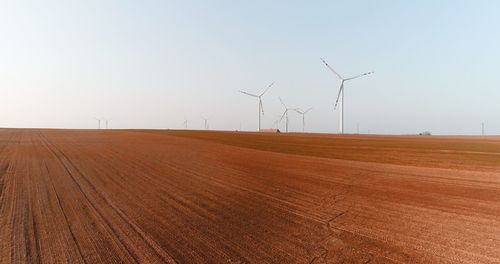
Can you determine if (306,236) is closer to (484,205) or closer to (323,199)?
(323,199)

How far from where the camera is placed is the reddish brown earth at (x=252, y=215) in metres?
5.98

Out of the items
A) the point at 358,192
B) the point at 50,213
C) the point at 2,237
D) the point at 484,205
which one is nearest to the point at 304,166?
the point at 358,192

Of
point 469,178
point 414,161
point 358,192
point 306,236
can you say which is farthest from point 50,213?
point 414,161

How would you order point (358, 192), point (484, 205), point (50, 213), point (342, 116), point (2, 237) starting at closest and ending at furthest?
1. point (2, 237)
2. point (50, 213)
3. point (484, 205)
4. point (358, 192)
5. point (342, 116)

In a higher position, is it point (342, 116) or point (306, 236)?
point (342, 116)

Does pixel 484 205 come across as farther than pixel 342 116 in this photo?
No

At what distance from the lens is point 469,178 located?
492 inches

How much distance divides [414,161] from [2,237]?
17522mm

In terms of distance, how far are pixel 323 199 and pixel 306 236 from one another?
131 inches

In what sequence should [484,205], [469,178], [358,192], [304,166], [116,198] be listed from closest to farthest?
1. [484,205]
2. [116,198]
3. [358,192]
4. [469,178]
5. [304,166]

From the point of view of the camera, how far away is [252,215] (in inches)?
334

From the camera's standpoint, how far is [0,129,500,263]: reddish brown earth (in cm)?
598

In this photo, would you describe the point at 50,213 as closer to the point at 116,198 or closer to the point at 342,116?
the point at 116,198

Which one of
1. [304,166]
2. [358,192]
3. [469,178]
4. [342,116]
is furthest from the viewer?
[342,116]
